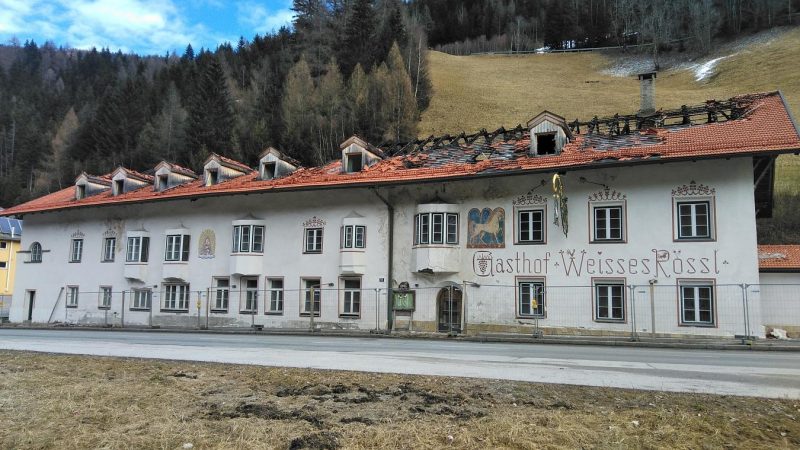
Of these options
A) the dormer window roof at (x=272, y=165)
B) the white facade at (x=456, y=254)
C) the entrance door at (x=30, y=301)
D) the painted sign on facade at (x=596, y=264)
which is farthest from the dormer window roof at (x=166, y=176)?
the painted sign on facade at (x=596, y=264)

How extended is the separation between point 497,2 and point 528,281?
12009 cm

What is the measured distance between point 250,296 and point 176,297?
Answer: 5034 millimetres

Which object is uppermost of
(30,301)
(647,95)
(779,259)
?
(647,95)

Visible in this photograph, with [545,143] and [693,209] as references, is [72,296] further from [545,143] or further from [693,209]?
[693,209]

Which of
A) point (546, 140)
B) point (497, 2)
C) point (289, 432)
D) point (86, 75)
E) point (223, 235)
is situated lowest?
point (289, 432)

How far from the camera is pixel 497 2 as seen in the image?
13112 cm

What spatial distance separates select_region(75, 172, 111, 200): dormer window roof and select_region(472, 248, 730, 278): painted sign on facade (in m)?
27.4

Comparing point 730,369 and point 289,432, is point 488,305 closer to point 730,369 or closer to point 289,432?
point 730,369

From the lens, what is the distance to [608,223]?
23.2 meters

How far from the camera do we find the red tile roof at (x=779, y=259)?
23344 millimetres

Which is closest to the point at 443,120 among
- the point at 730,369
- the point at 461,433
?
the point at 730,369

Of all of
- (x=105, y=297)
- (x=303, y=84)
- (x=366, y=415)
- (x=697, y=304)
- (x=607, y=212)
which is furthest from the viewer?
(x=303, y=84)

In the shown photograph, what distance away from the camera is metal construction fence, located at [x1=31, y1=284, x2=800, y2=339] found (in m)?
21.2

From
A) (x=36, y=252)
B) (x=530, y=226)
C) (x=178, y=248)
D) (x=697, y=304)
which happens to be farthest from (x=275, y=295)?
(x=36, y=252)
